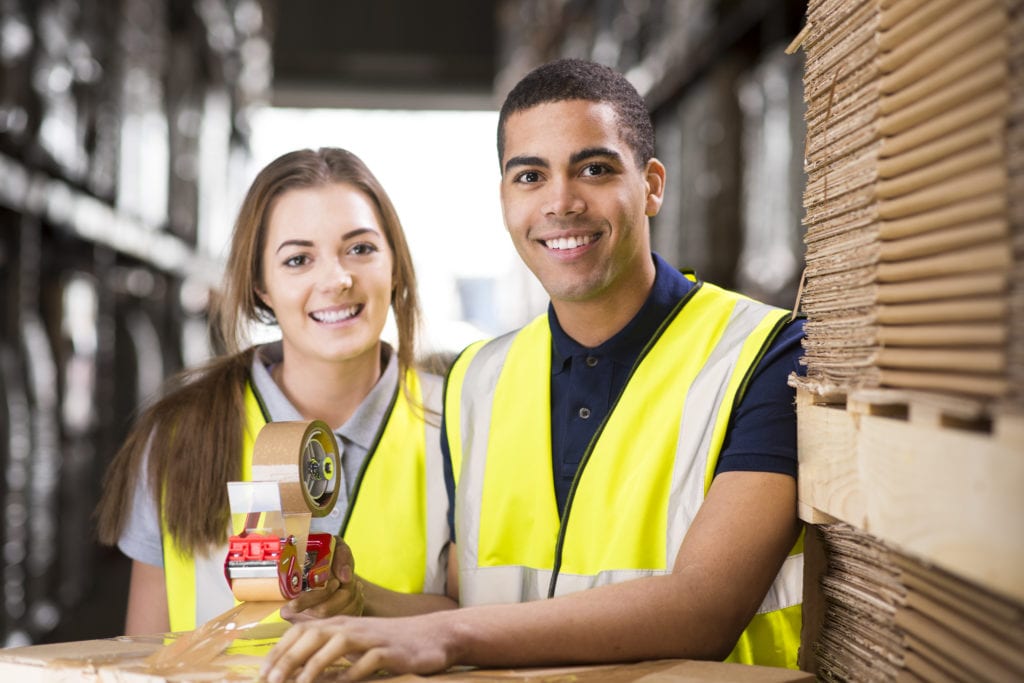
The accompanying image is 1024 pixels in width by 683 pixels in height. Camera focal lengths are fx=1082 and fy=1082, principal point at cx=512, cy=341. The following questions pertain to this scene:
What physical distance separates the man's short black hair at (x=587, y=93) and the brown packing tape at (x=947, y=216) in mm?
1032

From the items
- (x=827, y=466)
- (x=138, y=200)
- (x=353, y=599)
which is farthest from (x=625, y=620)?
(x=138, y=200)

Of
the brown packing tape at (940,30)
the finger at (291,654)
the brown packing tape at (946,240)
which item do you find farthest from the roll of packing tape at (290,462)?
the brown packing tape at (940,30)

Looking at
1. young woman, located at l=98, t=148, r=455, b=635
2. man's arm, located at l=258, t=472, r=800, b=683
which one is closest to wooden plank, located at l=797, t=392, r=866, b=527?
man's arm, located at l=258, t=472, r=800, b=683

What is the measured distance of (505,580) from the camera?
8.20ft

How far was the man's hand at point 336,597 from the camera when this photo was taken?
2055 mm

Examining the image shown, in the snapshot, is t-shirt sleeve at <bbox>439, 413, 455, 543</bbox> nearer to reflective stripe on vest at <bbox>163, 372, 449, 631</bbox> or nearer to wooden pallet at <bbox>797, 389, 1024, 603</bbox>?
reflective stripe on vest at <bbox>163, 372, 449, 631</bbox>

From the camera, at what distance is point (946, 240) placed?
1.38 metres

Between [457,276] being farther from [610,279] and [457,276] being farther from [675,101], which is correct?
[610,279]

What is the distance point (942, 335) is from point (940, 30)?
0.39 metres

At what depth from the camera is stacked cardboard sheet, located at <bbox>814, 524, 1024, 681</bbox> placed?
1.36 m

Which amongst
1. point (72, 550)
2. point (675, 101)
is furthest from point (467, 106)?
point (72, 550)

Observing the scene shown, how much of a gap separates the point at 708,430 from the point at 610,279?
1.53 feet

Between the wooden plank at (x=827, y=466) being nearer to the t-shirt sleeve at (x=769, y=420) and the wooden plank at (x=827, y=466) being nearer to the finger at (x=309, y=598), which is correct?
the t-shirt sleeve at (x=769, y=420)

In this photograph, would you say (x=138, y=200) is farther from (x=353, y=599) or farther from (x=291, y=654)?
(x=291, y=654)
